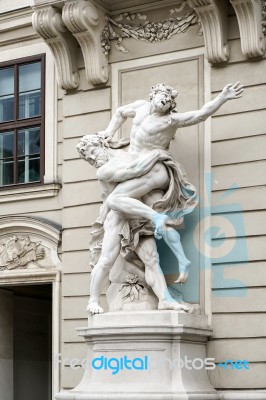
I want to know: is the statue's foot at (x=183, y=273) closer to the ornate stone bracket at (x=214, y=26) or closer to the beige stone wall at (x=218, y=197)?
the beige stone wall at (x=218, y=197)

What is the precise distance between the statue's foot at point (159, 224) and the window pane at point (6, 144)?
3.35 meters

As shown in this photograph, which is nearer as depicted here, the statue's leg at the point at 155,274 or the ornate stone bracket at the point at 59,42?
the statue's leg at the point at 155,274

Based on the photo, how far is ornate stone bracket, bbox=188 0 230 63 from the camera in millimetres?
12148

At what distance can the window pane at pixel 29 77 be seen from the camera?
14.2 meters

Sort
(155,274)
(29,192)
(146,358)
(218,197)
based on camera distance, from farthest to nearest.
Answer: (29,192) < (218,197) < (155,274) < (146,358)

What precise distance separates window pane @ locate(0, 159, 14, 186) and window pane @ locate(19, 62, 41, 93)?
0.98m

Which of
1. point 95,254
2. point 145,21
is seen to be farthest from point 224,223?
point 145,21

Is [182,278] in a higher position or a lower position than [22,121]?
lower

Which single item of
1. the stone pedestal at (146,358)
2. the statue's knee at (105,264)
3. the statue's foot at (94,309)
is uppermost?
the statue's knee at (105,264)

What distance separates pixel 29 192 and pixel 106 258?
7.44ft

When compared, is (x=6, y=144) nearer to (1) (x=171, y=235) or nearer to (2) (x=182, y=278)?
(1) (x=171, y=235)

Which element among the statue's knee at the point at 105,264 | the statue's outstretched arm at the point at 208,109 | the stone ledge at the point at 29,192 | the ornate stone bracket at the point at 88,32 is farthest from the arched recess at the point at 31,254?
the statue's outstretched arm at the point at 208,109

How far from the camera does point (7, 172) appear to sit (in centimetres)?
1428

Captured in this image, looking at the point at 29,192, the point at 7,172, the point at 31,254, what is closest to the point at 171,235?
the point at 31,254
